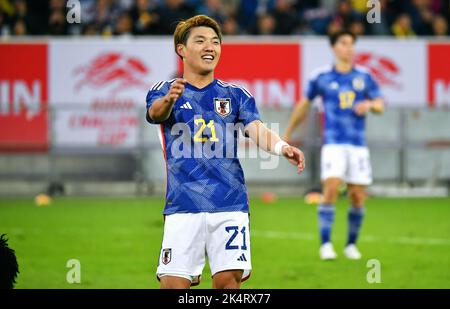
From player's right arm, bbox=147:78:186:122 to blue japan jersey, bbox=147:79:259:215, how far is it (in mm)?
100

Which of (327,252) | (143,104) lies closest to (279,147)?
(327,252)

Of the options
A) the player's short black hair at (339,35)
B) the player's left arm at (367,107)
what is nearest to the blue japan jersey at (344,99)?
the player's left arm at (367,107)

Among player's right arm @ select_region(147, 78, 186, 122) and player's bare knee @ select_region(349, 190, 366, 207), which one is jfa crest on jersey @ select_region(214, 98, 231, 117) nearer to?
player's right arm @ select_region(147, 78, 186, 122)

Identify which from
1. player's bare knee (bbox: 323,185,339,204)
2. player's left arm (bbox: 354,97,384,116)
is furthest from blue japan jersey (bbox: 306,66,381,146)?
player's bare knee (bbox: 323,185,339,204)

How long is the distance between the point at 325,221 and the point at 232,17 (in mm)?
10046

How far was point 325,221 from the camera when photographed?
39.8 ft

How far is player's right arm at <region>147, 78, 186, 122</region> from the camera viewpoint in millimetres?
6406

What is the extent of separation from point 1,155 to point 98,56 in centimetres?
258

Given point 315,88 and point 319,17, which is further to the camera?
point 319,17

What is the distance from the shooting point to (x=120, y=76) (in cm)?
1975

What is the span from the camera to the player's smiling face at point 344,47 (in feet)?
40.3
